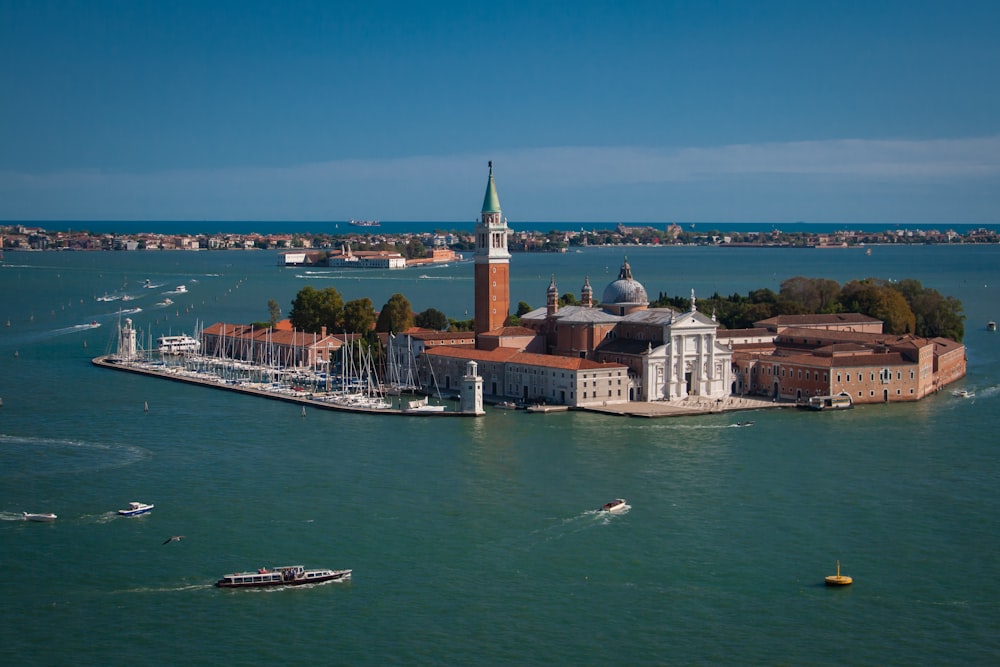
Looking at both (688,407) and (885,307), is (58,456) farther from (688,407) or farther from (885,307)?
(885,307)

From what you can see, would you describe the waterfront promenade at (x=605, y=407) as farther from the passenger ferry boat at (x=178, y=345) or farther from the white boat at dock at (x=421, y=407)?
the passenger ferry boat at (x=178, y=345)

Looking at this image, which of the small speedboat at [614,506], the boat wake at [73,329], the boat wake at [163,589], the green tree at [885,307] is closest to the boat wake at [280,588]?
the boat wake at [163,589]

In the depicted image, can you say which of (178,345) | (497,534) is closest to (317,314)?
(178,345)

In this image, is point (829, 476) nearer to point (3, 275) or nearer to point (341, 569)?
point (341, 569)

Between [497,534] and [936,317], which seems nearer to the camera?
[497,534]

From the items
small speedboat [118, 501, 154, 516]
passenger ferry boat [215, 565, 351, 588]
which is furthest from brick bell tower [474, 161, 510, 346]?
passenger ferry boat [215, 565, 351, 588]

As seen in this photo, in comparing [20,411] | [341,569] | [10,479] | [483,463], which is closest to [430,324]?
[20,411]

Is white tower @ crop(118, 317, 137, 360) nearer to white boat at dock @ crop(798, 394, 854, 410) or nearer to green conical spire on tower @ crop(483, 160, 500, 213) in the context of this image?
green conical spire on tower @ crop(483, 160, 500, 213)
